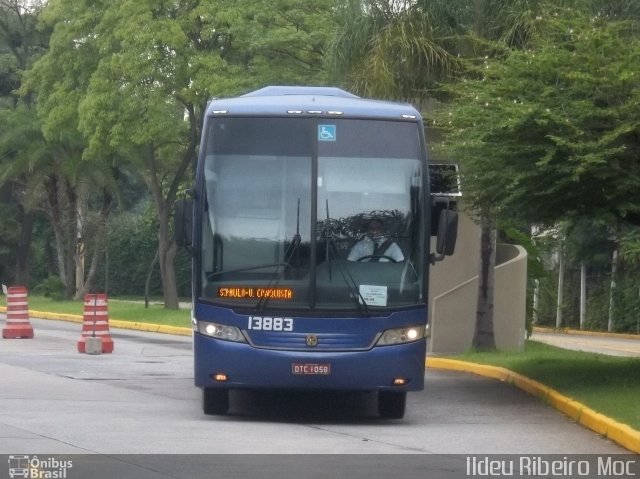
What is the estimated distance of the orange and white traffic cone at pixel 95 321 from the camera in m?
22.3

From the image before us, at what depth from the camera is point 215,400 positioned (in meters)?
13.6

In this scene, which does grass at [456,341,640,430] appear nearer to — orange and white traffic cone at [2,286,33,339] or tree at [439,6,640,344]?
tree at [439,6,640,344]

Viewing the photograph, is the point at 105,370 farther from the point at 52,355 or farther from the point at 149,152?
the point at 149,152

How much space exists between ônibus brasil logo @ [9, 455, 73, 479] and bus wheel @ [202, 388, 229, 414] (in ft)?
11.8

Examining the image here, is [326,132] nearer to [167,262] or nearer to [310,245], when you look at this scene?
[310,245]

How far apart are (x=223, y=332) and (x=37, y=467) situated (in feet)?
11.9

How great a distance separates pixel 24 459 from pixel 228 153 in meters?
4.51

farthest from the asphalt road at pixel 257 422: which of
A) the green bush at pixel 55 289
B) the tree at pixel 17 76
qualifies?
the green bush at pixel 55 289

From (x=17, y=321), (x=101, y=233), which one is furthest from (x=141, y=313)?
(x=101, y=233)

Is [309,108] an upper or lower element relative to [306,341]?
upper

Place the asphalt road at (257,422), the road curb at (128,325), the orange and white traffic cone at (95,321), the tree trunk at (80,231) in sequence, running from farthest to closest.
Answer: the tree trunk at (80,231)
the road curb at (128,325)
the orange and white traffic cone at (95,321)
the asphalt road at (257,422)

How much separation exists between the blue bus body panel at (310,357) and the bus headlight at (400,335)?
6 cm

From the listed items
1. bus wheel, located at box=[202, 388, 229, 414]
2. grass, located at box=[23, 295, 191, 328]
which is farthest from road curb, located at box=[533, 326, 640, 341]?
bus wheel, located at box=[202, 388, 229, 414]

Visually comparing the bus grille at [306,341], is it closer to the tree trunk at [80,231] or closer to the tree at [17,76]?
the tree trunk at [80,231]
